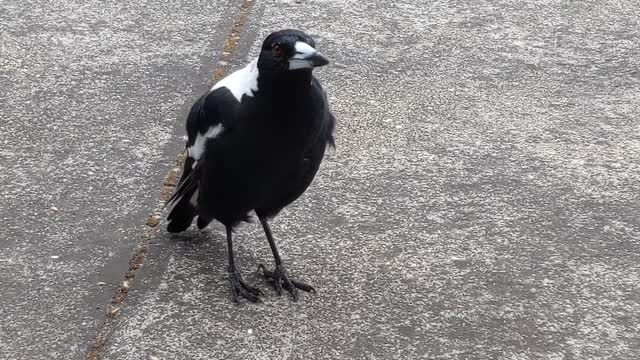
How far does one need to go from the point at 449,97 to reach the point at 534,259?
1.20 m

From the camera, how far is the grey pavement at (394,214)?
8.27 feet

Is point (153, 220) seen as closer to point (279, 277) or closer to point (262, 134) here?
point (279, 277)

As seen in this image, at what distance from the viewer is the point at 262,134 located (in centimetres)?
241

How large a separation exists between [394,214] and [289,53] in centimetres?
93

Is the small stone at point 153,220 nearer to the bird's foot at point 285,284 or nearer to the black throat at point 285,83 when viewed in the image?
the bird's foot at point 285,284

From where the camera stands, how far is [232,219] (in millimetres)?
2633

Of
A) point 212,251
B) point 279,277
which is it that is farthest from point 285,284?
point 212,251

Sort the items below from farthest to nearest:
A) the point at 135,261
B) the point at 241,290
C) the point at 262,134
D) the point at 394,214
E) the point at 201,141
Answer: the point at 394,214 < the point at 135,261 < the point at 241,290 < the point at 201,141 < the point at 262,134

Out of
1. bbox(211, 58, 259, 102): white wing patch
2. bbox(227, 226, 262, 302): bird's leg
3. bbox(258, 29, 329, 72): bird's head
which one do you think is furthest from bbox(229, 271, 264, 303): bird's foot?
bbox(258, 29, 329, 72): bird's head

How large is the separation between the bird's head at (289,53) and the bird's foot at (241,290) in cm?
67

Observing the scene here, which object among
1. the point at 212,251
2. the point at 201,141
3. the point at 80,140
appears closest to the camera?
the point at 201,141

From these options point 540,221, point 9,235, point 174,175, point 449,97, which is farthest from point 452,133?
point 9,235

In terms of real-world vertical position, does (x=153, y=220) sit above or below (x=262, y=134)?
below

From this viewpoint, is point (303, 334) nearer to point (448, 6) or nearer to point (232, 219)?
point (232, 219)
